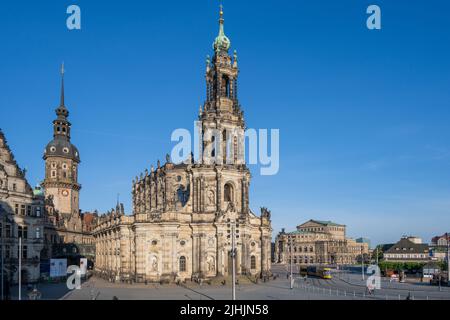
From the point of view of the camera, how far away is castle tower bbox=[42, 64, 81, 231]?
5443 inches

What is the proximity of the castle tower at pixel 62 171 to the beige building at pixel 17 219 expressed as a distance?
196 ft

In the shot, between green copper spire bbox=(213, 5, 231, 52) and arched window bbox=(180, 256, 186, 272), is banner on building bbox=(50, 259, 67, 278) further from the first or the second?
green copper spire bbox=(213, 5, 231, 52)

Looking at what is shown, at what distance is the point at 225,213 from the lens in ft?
274

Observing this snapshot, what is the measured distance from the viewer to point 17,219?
250 feet

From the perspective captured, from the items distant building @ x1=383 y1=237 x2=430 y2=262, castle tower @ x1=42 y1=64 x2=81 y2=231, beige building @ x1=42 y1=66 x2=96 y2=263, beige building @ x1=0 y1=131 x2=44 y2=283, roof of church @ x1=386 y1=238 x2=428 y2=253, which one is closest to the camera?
beige building @ x1=0 y1=131 x2=44 y2=283

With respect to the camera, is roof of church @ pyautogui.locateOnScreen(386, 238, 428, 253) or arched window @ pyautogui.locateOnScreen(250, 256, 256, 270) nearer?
arched window @ pyautogui.locateOnScreen(250, 256, 256, 270)

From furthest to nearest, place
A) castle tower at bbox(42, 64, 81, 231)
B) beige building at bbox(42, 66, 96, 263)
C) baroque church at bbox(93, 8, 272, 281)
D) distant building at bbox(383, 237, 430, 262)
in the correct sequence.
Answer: distant building at bbox(383, 237, 430, 262) → castle tower at bbox(42, 64, 81, 231) → beige building at bbox(42, 66, 96, 263) → baroque church at bbox(93, 8, 272, 281)

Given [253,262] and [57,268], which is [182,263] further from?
[57,268]

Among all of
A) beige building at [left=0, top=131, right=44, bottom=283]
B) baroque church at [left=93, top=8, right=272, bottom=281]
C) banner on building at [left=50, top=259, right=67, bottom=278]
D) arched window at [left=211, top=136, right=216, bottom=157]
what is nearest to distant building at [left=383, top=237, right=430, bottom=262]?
baroque church at [left=93, top=8, right=272, bottom=281]

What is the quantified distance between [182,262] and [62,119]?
7603 centimetres

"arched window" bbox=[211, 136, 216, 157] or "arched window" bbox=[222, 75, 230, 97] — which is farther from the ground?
"arched window" bbox=[222, 75, 230, 97]
